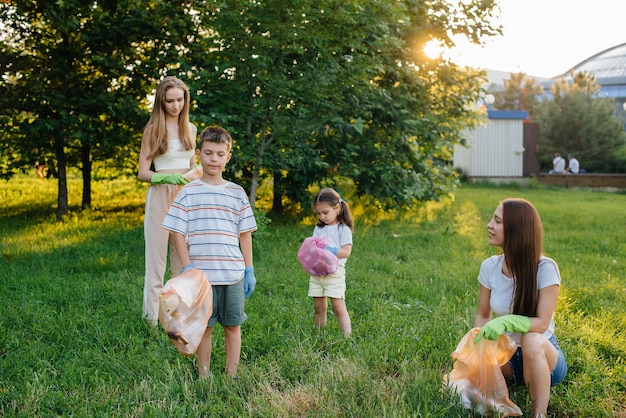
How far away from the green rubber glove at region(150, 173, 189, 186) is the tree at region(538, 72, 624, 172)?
2863 cm

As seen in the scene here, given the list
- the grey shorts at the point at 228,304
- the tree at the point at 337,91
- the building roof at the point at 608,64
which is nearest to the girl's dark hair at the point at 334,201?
the grey shorts at the point at 228,304

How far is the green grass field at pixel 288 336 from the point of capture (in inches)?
131

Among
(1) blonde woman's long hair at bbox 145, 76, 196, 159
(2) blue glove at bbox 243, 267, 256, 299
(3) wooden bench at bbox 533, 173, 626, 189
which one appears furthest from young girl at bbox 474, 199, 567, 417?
(3) wooden bench at bbox 533, 173, 626, 189

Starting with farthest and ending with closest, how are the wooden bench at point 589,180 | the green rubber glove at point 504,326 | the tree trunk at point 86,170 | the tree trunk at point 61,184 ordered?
the wooden bench at point 589,180
the tree trunk at point 86,170
the tree trunk at point 61,184
the green rubber glove at point 504,326

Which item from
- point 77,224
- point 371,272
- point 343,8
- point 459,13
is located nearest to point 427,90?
point 459,13

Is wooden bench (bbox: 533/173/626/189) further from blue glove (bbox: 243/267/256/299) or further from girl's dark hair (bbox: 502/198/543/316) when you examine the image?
blue glove (bbox: 243/267/256/299)

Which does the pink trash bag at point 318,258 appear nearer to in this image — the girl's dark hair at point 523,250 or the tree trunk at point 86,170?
the girl's dark hair at point 523,250

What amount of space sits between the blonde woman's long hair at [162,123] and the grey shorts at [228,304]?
1.58m

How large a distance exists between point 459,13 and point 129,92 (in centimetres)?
624

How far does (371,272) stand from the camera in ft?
22.1

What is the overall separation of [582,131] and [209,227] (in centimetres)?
2995

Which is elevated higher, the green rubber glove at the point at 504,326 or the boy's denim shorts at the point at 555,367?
the green rubber glove at the point at 504,326

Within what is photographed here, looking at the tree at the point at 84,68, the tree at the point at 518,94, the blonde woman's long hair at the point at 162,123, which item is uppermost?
the tree at the point at 518,94

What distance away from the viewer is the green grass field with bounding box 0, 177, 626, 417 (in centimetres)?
334
